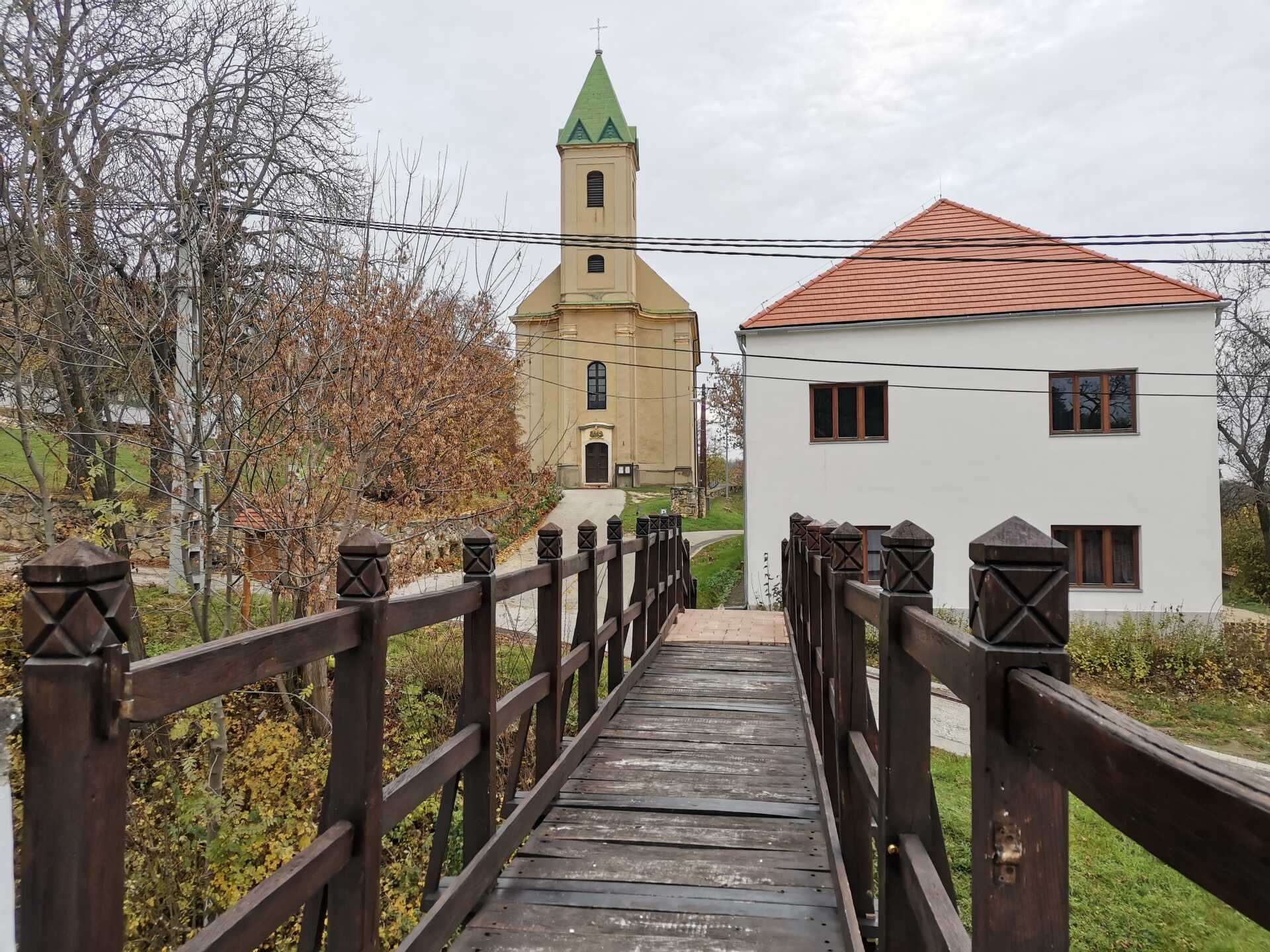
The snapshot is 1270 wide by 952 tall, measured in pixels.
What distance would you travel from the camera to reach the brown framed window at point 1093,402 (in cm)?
1420

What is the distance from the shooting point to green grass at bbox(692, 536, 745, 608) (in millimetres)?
17281

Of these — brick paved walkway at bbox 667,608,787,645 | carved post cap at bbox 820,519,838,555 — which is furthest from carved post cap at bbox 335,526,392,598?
brick paved walkway at bbox 667,608,787,645

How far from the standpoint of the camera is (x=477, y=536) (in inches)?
113

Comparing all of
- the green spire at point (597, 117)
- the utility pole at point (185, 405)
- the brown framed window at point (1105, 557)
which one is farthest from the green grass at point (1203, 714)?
the green spire at point (597, 117)

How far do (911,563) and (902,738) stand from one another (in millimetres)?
431

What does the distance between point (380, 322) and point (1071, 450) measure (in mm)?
12434

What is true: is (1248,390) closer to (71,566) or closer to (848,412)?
(848,412)

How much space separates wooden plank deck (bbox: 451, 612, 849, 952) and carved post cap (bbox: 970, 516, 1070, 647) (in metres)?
1.74

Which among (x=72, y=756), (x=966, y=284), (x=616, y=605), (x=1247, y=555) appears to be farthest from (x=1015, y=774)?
(x=1247, y=555)

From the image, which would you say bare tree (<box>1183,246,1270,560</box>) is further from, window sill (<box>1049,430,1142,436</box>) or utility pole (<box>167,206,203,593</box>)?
utility pole (<box>167,206,203,593</box>)

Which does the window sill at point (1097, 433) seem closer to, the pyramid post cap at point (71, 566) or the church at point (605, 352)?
the pyramid post cap at point (71, 566)

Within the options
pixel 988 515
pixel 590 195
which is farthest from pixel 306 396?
pixel 590 195

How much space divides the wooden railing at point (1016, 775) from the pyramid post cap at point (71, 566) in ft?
4.19

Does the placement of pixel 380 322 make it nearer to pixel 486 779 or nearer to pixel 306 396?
pixel 306 396
